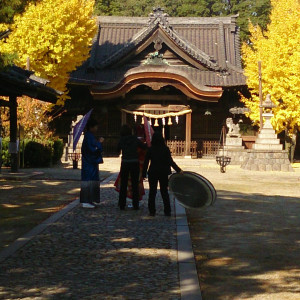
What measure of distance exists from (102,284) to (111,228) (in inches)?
125

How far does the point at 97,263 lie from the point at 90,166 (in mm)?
4828

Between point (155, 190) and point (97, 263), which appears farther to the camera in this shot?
point (155, 190)

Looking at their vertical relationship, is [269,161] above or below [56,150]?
below

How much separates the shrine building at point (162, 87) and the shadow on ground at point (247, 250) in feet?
67.8

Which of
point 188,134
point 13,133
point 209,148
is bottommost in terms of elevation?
point 209,148

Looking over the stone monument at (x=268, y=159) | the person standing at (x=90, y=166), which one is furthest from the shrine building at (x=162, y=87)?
the person standing at (x=90, y=166)

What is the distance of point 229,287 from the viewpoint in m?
5.54

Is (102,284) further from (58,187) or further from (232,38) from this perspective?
(232,38)

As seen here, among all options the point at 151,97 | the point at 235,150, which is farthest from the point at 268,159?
the point at 151,97

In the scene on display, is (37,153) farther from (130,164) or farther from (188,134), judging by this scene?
(188,134)

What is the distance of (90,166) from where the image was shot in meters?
11.0

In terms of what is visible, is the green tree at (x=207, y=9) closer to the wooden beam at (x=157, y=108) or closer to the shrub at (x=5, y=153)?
the wooden beam at (x=157, y=108)

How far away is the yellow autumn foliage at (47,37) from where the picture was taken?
29.1 m

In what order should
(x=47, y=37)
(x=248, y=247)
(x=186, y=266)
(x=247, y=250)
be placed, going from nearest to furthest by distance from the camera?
(x=186, y=266), (x=247, y=250), (x=248, y=247), (x=47, y=37)
